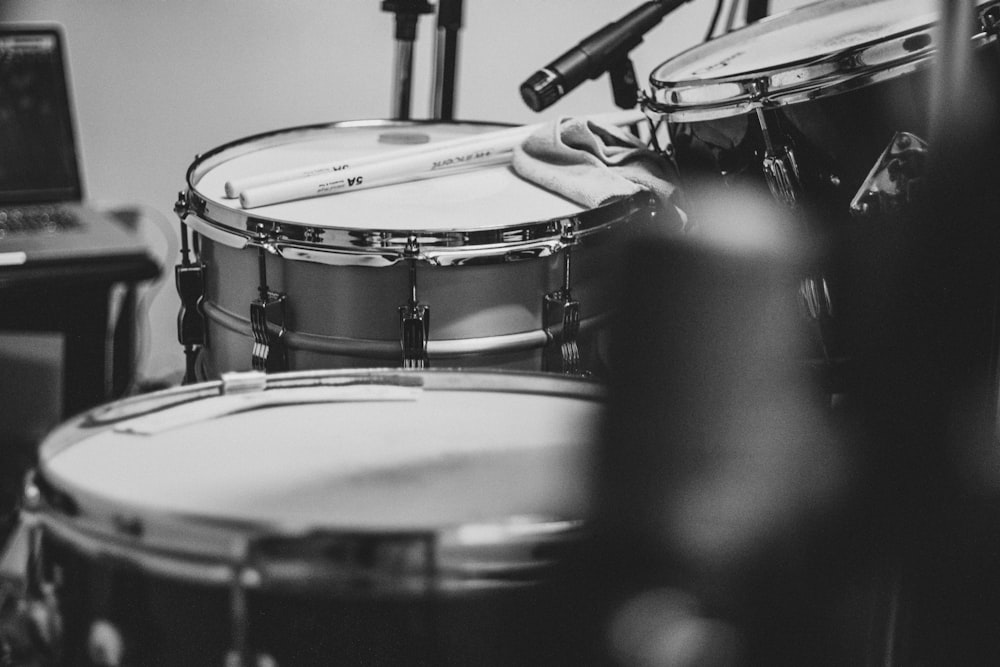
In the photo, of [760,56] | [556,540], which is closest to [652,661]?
[556,540]

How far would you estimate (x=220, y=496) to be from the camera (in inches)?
17.7

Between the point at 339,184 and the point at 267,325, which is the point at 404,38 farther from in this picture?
the point at 267,325

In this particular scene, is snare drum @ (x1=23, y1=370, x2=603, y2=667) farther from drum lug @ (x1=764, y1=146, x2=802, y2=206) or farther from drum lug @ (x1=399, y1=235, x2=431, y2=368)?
drum lug @ (x1=764, y1=146, x2=802, y2=206)

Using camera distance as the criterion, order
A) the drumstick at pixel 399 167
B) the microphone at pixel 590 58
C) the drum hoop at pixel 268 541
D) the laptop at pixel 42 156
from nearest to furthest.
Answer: the drum hoop at pixel 268 541, the drumstick at pixel 399 167, the microphone at pixel 590 58, the laptop at pixel 42 156

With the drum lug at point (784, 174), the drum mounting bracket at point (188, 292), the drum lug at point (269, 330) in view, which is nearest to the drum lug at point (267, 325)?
the drum lug at point (269, 330)

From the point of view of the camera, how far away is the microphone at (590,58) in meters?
0.98

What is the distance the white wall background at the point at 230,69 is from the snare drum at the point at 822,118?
2.61ft

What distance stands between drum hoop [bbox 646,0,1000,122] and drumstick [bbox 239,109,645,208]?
176mm

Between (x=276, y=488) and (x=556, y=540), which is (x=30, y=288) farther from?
(x=556, y=540)

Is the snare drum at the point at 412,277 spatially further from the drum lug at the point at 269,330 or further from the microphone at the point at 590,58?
the microphone at the point at 590,58

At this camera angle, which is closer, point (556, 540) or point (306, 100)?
point (556, 540)

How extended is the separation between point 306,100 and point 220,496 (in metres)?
1.30

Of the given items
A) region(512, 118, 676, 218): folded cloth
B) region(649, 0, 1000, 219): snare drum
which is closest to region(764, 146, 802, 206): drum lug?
region(649, 0, 1000, 219): snare drum

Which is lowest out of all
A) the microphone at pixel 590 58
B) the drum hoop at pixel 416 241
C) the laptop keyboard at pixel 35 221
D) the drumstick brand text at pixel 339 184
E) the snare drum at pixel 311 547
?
the laptop keyboard at pixel 35 221
